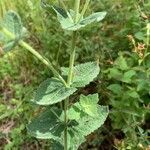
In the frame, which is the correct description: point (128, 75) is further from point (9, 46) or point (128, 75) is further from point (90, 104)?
point (9, 46)

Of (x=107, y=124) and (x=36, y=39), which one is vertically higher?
(x=36, y=39)

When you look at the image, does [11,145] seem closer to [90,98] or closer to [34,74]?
[34,74]

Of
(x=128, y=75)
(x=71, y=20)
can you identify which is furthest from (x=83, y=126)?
(x=128, y=75)

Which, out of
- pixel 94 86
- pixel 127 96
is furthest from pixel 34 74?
pixel 127 96

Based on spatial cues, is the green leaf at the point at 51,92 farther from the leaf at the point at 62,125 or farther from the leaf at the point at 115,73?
the leaf at the point at 115,73

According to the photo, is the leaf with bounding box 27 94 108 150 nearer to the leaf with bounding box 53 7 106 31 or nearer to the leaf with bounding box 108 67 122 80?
the leaf with bounding box 53 7 106 31

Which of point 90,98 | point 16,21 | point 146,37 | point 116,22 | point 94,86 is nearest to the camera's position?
point 16,21
